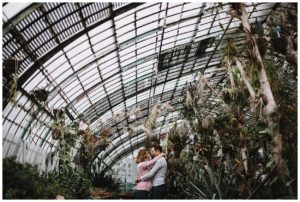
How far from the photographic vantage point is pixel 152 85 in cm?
1648

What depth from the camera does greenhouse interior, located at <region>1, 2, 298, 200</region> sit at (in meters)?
5.81

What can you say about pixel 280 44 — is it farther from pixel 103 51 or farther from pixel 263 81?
pixel 103 51

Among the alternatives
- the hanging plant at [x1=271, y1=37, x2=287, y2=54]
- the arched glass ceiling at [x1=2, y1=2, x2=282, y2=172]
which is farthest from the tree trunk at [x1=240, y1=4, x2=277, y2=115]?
the hanging plant at [x1=271, y1=37, x2=287, y2=54]

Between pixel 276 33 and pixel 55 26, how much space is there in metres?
5.12

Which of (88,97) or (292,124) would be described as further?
(88,97)

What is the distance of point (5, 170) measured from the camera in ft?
19.1

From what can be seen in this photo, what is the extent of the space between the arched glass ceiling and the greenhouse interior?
0.04m

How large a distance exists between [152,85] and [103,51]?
570cm

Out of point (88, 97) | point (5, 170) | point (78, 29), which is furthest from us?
point (88, 97)

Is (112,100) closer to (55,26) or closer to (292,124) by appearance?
(55,26)

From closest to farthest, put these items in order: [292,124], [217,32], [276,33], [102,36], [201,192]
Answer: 1. [292,124]
2. [276,33]
3. [201,192]
4. [102,36]
5. [217,32]

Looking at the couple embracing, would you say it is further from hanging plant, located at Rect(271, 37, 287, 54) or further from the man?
hanging plant, located at Rect(271, 37, 287, 54)

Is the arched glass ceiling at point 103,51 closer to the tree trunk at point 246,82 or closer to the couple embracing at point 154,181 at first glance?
the tree trunk at point 246,82

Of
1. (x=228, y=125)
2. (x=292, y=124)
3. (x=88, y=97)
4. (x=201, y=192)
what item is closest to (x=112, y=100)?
(x=88, y=97)
